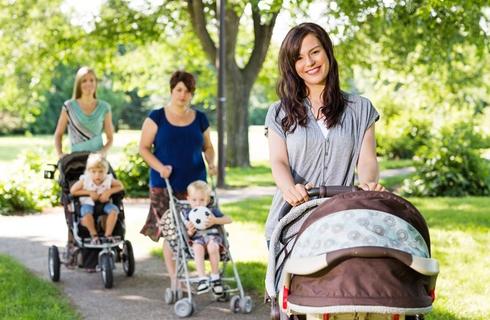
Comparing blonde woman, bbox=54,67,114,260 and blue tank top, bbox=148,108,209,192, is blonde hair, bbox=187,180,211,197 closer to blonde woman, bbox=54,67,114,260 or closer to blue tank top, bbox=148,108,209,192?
blue tank top, bbox=148,108,209,192

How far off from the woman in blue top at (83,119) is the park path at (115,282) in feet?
4.35

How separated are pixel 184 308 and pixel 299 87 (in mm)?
3044

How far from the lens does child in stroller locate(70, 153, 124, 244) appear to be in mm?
7938

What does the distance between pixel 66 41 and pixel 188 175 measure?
14.9m

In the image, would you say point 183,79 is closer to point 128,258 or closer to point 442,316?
point 128,258

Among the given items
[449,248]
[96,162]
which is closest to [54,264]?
[96,162]

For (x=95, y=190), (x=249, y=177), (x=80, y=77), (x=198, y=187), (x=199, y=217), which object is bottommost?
(x=249, y=177)

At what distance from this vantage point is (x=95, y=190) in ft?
26.2

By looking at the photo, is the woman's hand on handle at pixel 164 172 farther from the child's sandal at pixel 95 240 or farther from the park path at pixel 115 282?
the child's sandal at pixel 95 240

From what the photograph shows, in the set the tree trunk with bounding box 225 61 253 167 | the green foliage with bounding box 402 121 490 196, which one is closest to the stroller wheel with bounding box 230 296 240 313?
the green foliage with bounding box 402 121 490 196

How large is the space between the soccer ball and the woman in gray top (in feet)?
9.08

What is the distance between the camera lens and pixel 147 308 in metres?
7.00

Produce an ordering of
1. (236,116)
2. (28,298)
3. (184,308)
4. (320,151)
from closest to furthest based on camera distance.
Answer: (320,151), (184,308), (28,298), (236,116)

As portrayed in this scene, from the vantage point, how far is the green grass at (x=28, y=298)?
6566 millimetres
